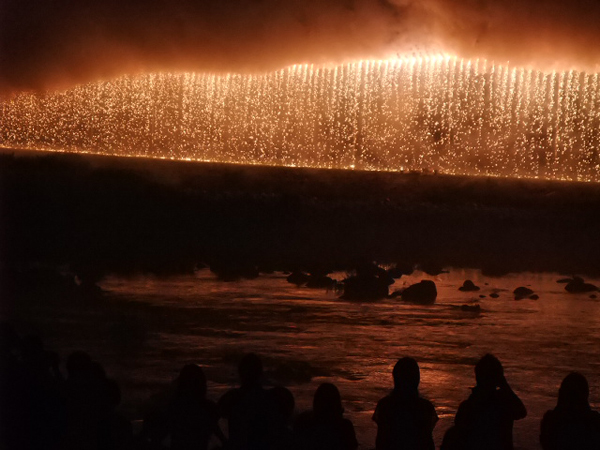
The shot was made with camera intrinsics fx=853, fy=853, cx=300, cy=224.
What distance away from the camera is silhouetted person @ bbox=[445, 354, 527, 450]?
3.94m

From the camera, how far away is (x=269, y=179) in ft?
68.4

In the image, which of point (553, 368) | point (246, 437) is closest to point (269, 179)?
point (553, 368)

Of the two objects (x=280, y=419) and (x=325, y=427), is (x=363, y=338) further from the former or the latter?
(x=325, y=427)

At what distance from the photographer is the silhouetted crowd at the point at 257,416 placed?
149 inches

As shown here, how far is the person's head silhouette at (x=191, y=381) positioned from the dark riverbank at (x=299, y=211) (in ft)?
42.2

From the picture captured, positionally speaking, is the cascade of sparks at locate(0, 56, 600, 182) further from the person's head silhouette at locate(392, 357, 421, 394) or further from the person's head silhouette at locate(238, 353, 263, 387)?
the person's head silhouette at locate(392, 357, 421, 394)

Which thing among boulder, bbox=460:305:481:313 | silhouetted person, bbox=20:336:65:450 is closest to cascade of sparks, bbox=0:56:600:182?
boulder, bbox=460:305:481:313

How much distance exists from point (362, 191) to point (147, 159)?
5230 millimetres

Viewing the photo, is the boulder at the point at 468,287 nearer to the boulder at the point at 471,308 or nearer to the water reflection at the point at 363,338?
the water reflection at the point at 363,338

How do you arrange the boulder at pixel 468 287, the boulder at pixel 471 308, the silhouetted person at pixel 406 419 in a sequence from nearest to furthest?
the silhouetted person at pixel 406 419, the boulder at pixel 471 308, the boulder at pixel 468 287

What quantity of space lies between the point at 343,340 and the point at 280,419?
14.0ft

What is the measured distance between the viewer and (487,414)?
3.97 m

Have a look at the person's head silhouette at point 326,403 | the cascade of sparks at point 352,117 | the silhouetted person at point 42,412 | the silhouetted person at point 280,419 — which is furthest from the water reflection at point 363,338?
the cascade of sparks at point 352,117

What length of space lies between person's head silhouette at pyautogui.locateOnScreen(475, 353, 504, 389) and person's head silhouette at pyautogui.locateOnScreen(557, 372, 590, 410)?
302 mm
